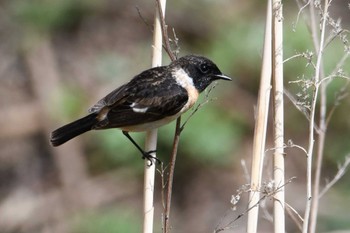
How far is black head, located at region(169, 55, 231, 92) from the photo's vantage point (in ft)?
12.9

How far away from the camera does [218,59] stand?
717cm

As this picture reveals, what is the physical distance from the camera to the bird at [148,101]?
3.79 meters

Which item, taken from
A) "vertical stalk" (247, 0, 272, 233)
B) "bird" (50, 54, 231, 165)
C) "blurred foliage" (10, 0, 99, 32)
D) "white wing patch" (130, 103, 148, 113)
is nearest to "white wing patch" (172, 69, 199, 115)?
"bird" (50, 54, 231, 165)

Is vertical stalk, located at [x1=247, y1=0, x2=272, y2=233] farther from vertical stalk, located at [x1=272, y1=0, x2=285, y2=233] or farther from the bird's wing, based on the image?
the bird's wing

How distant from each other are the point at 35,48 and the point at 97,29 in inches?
43.1

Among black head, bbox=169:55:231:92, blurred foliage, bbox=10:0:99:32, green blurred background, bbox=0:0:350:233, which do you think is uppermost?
blurred foliage, bbox=10:0:99:32

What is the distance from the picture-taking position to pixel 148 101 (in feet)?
12.5

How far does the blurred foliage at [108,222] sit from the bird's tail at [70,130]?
2.62 metres

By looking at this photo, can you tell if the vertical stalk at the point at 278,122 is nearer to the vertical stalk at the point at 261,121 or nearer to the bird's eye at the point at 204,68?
the vertical stalk at the point at 261,121

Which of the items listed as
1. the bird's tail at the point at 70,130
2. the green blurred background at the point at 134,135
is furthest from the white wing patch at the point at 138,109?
the green blurred background at the point at 134,135

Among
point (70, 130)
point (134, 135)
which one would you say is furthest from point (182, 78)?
→ point (134, 135)

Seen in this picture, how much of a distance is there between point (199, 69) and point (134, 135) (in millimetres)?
2532

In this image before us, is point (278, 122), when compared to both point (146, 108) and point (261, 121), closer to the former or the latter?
point (261, 121)

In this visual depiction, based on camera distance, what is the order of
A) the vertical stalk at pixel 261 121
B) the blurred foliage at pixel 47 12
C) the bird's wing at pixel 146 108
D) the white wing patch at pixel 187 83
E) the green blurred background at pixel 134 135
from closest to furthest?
the vertical stalk at pixel 261 121 < the bird's wing at pixel 146 108 < the white wing patch at pixel 187 83 < the green blurred background at pixel 134 135 < the blurred foliage at pixel 47 12
